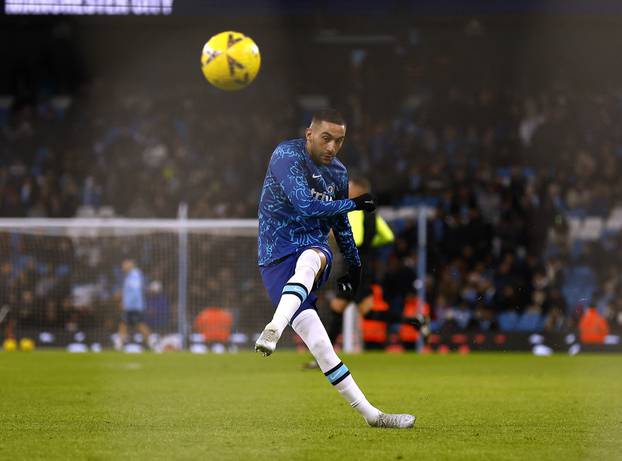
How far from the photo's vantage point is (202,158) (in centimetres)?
2336

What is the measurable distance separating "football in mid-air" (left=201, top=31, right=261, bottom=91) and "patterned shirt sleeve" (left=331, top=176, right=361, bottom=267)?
3664mm

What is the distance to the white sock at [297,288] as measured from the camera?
620 cm

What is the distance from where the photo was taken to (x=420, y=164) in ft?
71.8

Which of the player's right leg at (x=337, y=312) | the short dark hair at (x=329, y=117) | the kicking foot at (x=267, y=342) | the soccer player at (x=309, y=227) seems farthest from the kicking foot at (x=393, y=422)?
the player's right leg at (x=337, y=312)

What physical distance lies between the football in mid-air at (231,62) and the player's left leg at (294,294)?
4.10 m

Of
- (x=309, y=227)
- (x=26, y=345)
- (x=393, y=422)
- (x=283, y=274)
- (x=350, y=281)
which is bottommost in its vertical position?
Result: (x=26, y=345)

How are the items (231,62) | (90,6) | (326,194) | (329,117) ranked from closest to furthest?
(329,117) → (326,194) → (231,62) → (90,6)

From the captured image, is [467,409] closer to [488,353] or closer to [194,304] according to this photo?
[488,353]

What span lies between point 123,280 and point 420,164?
6.07 meters

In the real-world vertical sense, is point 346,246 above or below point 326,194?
below

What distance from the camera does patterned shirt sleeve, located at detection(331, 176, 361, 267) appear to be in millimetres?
6895

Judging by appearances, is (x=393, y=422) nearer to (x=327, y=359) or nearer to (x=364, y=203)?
(x=327, y=359)

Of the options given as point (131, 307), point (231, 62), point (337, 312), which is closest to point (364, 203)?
point (231, 62)

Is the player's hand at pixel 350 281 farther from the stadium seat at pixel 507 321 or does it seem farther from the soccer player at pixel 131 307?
the soccer player at pixel 131 307
